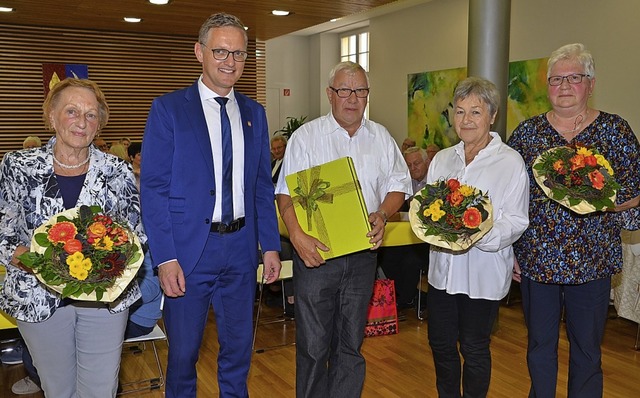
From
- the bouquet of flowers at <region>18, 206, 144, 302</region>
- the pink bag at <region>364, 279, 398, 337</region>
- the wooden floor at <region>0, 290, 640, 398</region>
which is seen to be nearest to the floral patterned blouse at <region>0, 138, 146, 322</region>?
the bouquet of flowers at <region>18, 206, 144, 302</region>

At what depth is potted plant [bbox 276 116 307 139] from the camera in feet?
47.5

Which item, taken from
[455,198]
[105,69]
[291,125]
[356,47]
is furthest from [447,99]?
[455,198]

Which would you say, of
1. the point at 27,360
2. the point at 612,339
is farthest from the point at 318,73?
the point at 27,360

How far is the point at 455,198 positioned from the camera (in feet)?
8.61

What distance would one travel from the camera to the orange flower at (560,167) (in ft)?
8.48

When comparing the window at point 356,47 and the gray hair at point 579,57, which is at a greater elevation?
the window at point 356,47

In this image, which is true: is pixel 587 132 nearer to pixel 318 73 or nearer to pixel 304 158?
pixel 304 158

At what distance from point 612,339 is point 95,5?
22.1 feet

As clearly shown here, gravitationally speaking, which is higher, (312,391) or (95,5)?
(95,5)

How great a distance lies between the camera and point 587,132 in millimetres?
2824

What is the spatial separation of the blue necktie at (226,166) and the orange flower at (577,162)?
4.91ft

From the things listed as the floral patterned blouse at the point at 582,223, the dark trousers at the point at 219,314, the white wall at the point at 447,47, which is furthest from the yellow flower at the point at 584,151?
the white wall at the point at 447,47

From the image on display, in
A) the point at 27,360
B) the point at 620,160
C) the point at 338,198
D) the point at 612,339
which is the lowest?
the point at 612,339

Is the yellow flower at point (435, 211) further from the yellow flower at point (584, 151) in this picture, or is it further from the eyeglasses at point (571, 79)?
the eyeglasses at point (571, 79)
